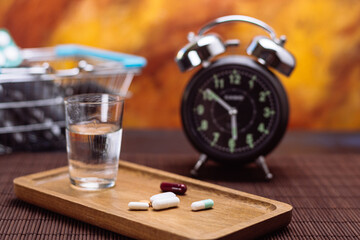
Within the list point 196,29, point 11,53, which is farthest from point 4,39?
point 196,29

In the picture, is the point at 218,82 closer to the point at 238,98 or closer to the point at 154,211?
the point at 238,98

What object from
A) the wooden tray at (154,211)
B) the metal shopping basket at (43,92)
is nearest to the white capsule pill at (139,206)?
the wooden tray at (154,211)

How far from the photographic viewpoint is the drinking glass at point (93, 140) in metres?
1.14

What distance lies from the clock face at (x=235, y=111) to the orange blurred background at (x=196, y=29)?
669 mm

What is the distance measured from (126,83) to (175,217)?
0.76m

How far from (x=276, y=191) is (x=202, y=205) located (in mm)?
319

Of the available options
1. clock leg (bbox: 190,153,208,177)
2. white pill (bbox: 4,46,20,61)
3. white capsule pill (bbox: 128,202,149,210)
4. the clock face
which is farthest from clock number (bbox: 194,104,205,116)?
white pill (bbox: 4,46,20,61)

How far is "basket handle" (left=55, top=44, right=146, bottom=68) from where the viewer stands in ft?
5.36

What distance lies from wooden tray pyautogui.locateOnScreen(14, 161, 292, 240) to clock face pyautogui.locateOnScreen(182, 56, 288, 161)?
226 millimetres

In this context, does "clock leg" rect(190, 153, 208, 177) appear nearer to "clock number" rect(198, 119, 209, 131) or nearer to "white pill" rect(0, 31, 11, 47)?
"clock number" rect(198, 119, 209, 131)

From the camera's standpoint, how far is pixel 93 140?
44.8 inches

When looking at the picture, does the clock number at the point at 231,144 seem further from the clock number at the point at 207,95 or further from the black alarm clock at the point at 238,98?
the clock number at the point at 207,95

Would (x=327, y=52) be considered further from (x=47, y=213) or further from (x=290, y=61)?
(x=47, y=213)

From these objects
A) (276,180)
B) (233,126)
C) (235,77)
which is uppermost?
(235,77)
